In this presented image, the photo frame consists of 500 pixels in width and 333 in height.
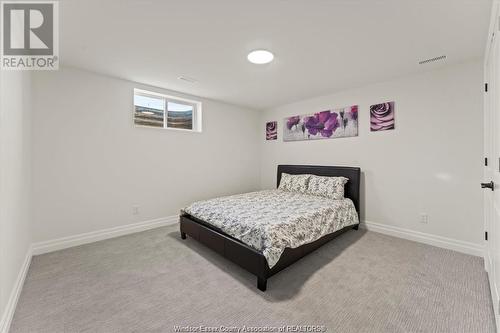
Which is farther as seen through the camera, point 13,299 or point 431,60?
point 431,60

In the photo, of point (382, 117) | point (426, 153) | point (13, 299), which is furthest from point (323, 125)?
point (13, 299)

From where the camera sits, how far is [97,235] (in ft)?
9.71

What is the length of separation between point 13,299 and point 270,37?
3.15 meters

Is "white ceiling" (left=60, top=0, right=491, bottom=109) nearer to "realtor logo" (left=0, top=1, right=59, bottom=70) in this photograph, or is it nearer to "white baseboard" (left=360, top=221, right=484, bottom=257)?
"realtor logo" (left=0, top=1, right=59, bottom=70)

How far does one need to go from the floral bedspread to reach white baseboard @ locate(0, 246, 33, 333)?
167 cm

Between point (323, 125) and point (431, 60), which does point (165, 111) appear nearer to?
point (323, 125)

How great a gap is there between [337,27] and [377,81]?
5.93ft

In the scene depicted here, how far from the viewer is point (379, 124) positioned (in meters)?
3.32

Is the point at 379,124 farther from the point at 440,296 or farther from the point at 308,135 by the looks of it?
the point at 440,296

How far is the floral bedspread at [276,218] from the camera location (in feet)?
6.55

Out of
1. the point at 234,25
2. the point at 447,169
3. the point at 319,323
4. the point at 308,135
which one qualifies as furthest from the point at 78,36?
the point at 447,169

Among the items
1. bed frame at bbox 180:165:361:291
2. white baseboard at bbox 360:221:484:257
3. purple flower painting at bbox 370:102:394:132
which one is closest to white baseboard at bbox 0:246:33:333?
bed frame at bbox 180:165:361:291

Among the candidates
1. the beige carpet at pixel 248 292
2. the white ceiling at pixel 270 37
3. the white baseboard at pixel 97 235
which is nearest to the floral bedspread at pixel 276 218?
the beige carpet at pixel 248 292

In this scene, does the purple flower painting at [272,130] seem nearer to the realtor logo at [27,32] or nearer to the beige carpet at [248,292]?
the beige carpet at [248,292]
